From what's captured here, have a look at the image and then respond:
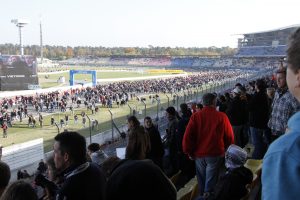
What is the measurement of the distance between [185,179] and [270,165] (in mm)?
5605

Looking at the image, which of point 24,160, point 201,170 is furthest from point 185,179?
point 24,160

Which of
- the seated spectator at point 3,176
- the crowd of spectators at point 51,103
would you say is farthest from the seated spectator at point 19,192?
the crowd of spectators at point 51,103

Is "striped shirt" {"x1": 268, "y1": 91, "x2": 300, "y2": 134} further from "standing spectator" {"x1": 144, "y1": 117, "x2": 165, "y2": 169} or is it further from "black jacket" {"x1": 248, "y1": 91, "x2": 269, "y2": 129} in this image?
"black jacket" {"x1": 248, "y1": 91, "x2": 269, "y2": 129}

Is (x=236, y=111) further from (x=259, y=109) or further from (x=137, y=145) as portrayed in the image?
(x=137, y=145)

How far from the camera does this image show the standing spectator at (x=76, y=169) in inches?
104

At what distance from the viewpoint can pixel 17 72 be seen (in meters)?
50.1

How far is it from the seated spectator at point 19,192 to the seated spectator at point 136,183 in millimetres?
534

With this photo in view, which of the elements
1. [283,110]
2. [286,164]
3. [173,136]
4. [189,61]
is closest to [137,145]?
[283,110]

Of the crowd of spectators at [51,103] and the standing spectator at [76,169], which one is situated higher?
the standing spectator at [76,169]

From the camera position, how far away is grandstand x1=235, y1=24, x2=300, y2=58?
325 ft

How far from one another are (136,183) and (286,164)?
4.42 feet

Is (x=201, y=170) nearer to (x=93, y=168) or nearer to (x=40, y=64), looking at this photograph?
(x=93, y=168)

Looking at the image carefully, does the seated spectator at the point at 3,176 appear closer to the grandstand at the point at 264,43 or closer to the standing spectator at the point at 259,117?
the standing spectator at the point at 259,117

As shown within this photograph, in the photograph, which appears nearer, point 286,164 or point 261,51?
point 286,164
